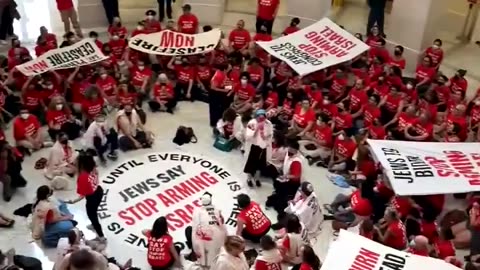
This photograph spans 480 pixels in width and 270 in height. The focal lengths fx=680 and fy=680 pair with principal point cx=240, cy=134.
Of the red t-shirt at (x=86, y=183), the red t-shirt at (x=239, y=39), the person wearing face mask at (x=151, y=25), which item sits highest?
the person wearing face mask at (x=151, y=25)

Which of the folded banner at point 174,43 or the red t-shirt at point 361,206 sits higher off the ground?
the folded banner at point 174,43

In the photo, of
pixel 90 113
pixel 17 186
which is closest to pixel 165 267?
pixel 17 186

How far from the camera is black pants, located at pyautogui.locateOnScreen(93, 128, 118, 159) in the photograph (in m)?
11.2

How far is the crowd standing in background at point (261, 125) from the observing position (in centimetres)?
878

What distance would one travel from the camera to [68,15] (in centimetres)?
1504

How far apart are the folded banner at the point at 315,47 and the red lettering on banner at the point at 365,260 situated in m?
5.55

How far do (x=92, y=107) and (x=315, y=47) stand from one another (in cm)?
461

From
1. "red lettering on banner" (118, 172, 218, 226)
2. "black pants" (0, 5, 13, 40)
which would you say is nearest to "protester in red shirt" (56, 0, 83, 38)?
"black pants" (0, 5, 13, 40)

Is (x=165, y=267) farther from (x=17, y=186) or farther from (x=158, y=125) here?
(x=158, y=125)

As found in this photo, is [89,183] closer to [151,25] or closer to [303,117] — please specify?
[303,117]

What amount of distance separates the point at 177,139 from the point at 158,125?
2.49 feet

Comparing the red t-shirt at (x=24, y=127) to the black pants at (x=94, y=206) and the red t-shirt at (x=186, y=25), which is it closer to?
the black pants at (x=94, y=206)

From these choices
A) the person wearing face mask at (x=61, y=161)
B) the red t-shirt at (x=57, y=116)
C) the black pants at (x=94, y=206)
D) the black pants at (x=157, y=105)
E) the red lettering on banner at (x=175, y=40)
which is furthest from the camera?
the red lettering on banner at (x=175, y=40)

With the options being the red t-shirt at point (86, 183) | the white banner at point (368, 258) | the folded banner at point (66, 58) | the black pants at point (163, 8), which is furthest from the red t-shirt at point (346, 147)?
the black pants at point (163, 8)
